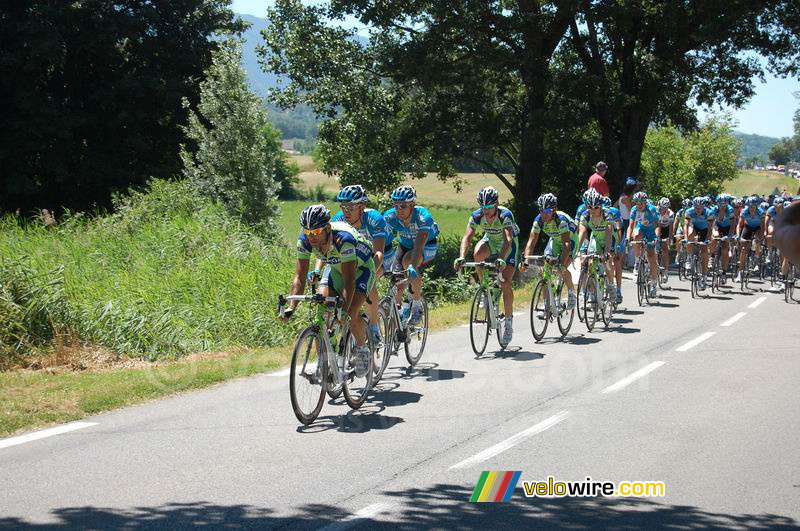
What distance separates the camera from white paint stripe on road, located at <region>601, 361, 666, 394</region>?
9.67m

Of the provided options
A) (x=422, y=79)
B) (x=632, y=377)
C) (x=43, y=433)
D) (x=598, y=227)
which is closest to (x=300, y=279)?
(x=43, y=433)

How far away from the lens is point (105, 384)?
9.51 m

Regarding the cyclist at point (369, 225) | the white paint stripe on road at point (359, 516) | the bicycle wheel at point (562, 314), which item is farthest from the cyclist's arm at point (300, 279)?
the bicycle wheel at point (562, 314)

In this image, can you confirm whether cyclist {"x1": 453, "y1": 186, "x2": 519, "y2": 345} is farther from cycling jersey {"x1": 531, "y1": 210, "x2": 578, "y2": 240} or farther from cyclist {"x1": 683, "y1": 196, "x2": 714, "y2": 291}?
cyclist {"x1": 683, "y1": 196, "x2": 714, "y2": 291}

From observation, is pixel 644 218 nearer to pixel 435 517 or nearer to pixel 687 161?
pixel 435 517

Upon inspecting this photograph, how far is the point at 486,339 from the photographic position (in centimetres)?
1183

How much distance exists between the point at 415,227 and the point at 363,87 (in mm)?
22758

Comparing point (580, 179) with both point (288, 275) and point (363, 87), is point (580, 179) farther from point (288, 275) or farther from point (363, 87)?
point (288, 275)

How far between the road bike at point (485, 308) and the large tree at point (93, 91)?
2979 centimetres

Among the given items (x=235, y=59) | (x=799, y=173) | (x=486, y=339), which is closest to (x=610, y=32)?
(x=235, y=59)

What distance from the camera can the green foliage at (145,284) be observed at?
39.8 feet

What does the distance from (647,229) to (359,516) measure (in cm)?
1361

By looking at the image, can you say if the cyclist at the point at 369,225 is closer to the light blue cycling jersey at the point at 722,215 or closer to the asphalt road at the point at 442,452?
the asphalt road at the point at 442,452

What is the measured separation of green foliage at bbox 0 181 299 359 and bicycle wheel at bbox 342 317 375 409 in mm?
4508
